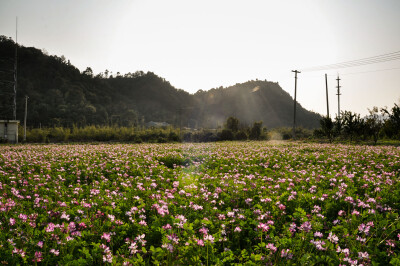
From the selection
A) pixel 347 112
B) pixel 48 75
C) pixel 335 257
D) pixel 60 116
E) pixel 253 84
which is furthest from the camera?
pixel 253 84

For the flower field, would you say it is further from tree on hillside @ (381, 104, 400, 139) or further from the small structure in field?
the small structure in field

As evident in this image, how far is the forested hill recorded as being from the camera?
2211 inches

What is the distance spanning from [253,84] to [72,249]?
473ft

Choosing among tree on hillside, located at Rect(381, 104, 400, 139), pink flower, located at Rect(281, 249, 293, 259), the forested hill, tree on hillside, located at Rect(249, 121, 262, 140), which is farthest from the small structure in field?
tree on hillside, located at Rect(381, 104, 400, 139)

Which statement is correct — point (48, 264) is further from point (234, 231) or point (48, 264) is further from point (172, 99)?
point (172, 99)

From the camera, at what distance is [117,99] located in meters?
87.2

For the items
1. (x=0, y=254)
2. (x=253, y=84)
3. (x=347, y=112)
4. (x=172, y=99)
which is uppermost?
(x=253, y=84)

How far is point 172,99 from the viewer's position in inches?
4232

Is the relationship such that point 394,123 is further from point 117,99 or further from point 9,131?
point 117,99

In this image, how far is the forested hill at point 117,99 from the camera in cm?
5616

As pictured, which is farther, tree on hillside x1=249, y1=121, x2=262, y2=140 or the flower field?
tree on hillside x1=249, y1=121, x2=262, y2=140

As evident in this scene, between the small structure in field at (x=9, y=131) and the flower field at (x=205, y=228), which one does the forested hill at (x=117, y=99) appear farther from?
the flower field at (x=205, y=228)

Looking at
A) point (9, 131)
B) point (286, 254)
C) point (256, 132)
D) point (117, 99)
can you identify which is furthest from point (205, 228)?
point (117, 99)

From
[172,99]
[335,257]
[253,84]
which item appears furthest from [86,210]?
[253,84]
